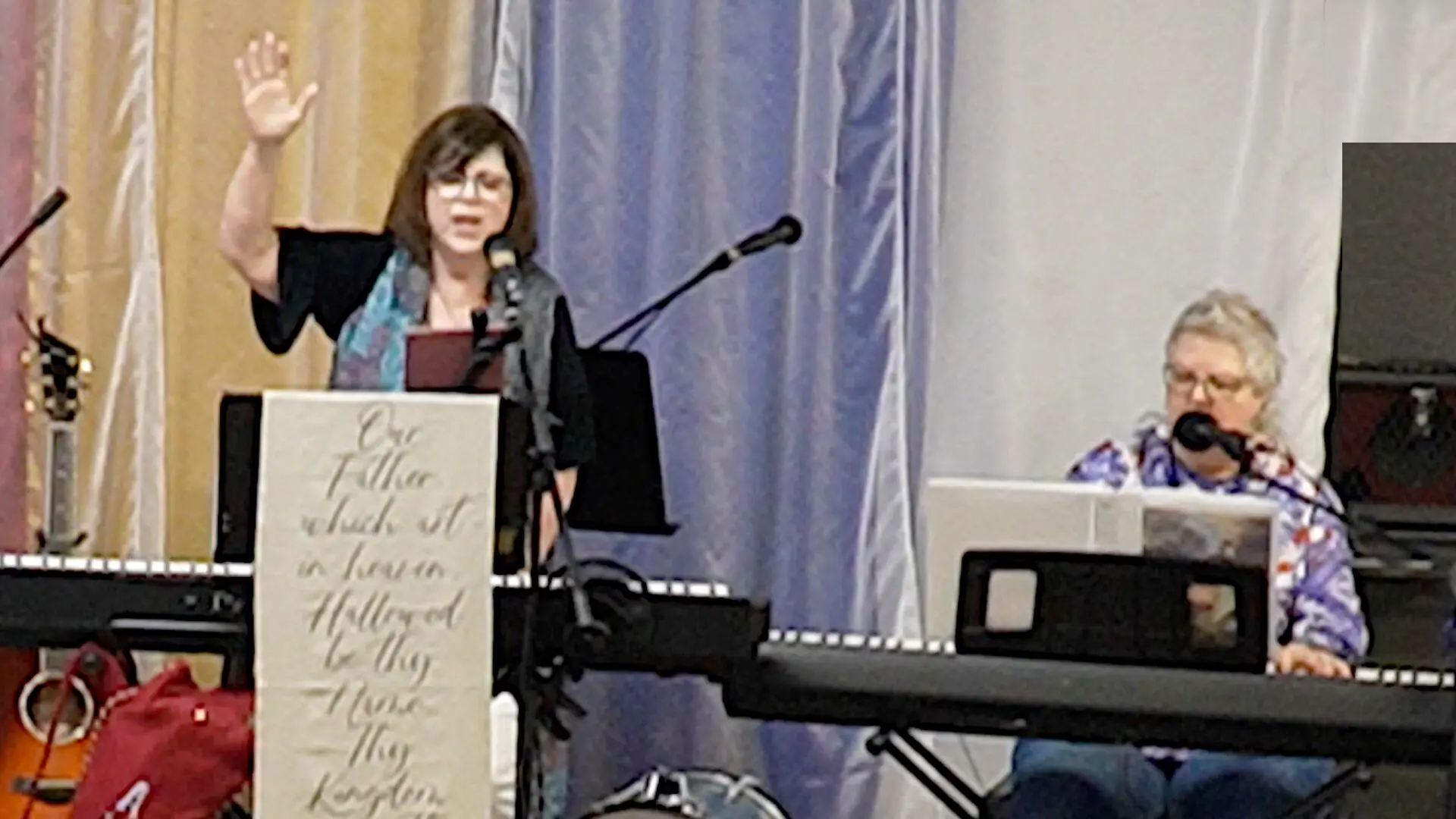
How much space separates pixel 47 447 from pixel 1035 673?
153 centimetres

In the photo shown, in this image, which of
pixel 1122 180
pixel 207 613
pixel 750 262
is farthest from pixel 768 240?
pixel 1122 180

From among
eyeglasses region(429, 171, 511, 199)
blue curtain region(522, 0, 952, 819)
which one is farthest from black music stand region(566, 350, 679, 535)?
blue curtain region(522, 0, 952, 819)

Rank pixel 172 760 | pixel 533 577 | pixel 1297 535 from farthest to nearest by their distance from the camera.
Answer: pixel 1297 535 → pixel 172 760 → pixel 533 577

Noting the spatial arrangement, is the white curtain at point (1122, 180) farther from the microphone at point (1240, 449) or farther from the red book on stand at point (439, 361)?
the red book on stand at point (439, 361)

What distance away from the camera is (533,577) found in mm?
1752

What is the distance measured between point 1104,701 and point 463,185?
1013 millimetres

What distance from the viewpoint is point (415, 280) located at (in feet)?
8.53

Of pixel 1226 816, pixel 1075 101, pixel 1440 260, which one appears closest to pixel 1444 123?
pixel 1440 260

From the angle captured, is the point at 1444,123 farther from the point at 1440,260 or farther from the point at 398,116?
the point at 398,116

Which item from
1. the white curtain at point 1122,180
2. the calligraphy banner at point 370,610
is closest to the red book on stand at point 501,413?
the calligraphy banner at point 370,610

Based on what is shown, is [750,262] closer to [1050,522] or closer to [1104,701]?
[1050,522]

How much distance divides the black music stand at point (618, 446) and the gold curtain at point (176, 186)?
2.72ft

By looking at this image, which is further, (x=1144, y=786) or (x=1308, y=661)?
(x=1144, y=786)

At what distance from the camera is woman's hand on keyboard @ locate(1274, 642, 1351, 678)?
2.29 meters
